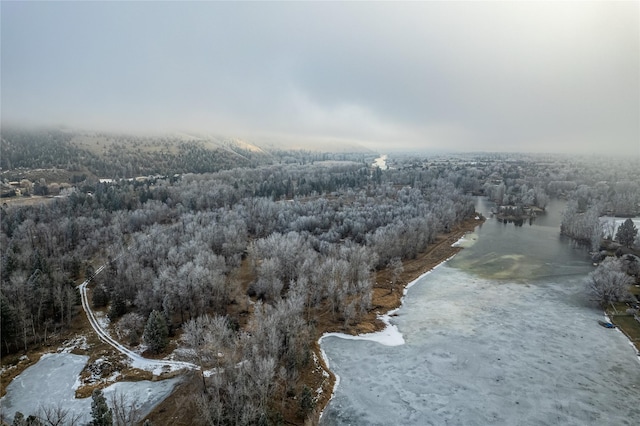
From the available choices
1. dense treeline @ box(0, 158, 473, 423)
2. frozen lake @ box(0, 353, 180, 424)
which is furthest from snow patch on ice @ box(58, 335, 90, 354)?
dense treeline @ box(0, 158, 473, 423)

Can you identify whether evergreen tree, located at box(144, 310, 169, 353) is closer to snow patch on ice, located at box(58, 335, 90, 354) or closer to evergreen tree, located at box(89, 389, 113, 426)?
snow patch on ice, located at box(58, 335, 90, 354)

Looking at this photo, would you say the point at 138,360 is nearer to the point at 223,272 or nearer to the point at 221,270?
the point at 221,270

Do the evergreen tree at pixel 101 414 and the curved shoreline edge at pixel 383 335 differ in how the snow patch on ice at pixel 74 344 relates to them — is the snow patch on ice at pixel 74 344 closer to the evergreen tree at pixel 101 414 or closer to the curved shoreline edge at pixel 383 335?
the evergreen tree at pixel 101 414

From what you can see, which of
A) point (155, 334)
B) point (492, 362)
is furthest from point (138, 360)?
point (492, 362)

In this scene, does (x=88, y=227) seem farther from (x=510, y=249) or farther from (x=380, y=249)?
(x=510, y=249)

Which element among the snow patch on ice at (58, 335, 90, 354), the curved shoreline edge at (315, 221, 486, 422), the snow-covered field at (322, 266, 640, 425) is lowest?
the snow patch on ice at (58, 335, 90, 354)
